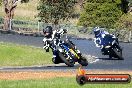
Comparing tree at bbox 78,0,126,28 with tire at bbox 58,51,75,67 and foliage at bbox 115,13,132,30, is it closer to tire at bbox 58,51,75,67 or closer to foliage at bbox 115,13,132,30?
foliage at bbox 115,13,132,30

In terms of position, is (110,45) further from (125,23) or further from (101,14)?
(101,14)

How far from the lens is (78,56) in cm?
2430

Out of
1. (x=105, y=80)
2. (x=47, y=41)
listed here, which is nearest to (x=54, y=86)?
(x=105, y=80)

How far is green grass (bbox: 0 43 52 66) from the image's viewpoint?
2967cm

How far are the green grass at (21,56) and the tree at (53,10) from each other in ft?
85.5

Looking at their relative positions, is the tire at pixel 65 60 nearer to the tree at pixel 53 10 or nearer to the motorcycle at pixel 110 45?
the motorcycle at pixel 110 45

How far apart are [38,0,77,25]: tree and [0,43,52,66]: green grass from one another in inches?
1025

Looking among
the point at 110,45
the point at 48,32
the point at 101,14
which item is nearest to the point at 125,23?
the point at 101,14

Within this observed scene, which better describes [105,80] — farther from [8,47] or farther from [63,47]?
[8,47]

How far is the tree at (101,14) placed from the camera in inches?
2288

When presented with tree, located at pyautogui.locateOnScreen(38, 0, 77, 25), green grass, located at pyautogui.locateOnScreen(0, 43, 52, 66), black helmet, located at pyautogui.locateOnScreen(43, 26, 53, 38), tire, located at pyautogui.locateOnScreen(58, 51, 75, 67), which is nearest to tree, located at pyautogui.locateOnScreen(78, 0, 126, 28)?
tree, located at pyautogui.locateOnScreen(38, 0, 77, 25)

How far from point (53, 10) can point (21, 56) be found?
28.9m

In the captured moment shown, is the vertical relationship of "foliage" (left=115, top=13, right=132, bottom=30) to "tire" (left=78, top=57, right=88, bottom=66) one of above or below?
below

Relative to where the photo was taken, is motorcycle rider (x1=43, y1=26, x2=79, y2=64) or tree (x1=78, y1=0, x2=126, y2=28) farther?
tree (x1=78, y1=0, x2=126, y2=28)
